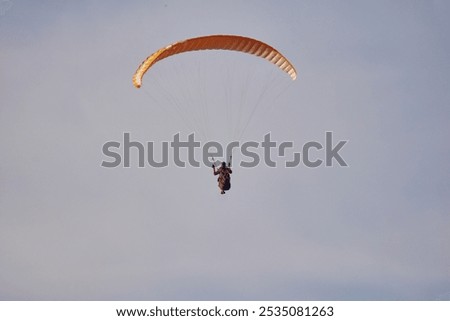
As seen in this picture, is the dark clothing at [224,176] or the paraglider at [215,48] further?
the dark clothing at [224,176]

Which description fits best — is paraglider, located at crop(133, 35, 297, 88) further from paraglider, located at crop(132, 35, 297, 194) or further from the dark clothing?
the dark clothing

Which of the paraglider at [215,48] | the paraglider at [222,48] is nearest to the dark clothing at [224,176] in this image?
the paraglider at [222,48]

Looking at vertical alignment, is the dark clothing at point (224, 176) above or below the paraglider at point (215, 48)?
below

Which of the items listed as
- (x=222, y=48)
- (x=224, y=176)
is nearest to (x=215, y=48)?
(x=222, y=48)

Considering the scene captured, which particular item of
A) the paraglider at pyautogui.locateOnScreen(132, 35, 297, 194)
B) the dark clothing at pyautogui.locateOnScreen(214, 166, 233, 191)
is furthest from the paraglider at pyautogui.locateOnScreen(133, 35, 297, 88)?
the dark clothing at pyautogui.locateOnScreen(214, 166, 233, 191)

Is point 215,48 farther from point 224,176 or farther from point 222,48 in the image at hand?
point 224,176

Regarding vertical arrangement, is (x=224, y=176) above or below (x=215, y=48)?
below

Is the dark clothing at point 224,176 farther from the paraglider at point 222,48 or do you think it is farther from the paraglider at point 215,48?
the paraglider at point 215,48

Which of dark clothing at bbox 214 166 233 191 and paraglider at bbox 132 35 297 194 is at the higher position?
paraglider at bbox 132 35 297 194

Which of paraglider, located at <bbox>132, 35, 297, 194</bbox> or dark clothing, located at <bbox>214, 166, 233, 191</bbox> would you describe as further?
dark clothing, located at <bbox>214, 166, 233, 191</bbox>
